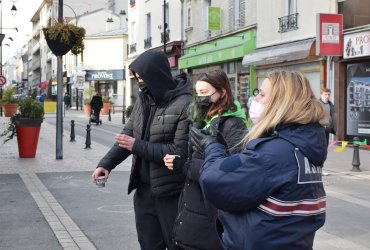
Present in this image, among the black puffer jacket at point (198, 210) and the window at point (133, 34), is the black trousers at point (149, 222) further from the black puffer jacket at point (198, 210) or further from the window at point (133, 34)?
the window at point (133, 34)

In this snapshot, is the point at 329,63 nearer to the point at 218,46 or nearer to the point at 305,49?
the point at 305,49

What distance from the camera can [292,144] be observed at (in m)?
2.33

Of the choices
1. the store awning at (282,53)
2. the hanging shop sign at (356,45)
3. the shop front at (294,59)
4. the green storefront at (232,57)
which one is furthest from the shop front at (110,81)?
the hanging shop sign at (356,45)

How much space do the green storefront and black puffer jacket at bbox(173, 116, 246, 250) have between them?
1988 cm

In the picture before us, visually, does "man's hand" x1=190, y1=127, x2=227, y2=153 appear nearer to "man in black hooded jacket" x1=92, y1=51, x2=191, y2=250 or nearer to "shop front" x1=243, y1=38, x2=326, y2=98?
"man in black hooded jacket" x1=92, y1=51, x2=191, y2=250

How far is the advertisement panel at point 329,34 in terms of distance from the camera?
17.6m

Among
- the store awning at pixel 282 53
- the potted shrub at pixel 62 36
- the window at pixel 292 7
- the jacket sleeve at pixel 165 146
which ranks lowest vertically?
the jacket sleeve at pixel 165 146

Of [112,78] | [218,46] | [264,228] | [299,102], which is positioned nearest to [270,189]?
[264,228]

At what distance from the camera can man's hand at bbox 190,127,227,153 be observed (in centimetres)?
264

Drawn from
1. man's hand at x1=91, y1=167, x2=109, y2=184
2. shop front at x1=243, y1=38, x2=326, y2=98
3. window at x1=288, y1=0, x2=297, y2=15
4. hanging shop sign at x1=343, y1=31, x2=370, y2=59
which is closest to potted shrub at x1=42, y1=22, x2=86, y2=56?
shop front at x1=243, y1=38, x2=326, y2=98

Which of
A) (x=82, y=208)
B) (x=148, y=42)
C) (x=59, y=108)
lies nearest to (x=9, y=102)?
(x=148, y=42)

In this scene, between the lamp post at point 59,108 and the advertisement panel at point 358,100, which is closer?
the lamp post at point 59,108

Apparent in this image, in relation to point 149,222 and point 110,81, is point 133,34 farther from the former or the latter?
point 149,222

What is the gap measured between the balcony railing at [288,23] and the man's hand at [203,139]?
18.6 metres
